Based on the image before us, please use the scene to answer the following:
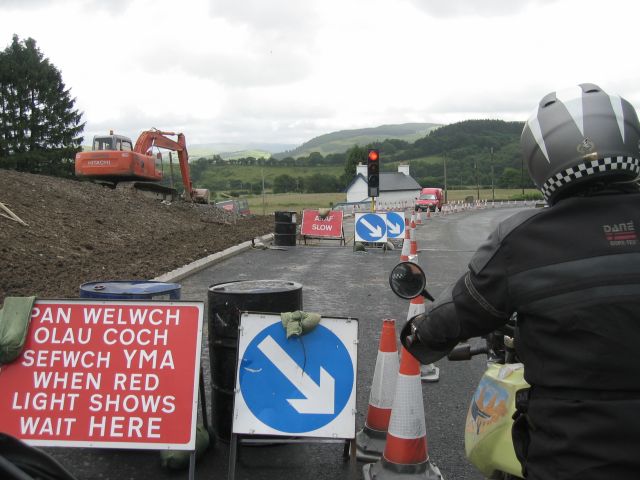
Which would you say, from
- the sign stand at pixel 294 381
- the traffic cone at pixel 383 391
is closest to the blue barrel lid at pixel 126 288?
the sign stand at pixel 294 381

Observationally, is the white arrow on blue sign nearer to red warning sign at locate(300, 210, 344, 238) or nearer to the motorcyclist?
the motorcyclist

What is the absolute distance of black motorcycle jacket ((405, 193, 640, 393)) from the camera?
5.48 ft

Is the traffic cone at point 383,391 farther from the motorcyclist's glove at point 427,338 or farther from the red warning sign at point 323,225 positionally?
the red warning sign at point 323,225

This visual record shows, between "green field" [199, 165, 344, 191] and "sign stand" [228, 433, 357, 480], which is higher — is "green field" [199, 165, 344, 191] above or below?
above

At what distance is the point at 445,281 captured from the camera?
39.7 feet

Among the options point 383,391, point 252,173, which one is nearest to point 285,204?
point 252,173

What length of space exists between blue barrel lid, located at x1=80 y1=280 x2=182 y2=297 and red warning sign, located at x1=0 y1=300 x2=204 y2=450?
683 millimetres

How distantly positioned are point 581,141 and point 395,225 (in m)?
16.5

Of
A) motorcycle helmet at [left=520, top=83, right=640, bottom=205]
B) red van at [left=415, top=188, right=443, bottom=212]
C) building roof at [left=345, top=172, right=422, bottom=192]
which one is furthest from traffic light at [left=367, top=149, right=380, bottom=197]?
building roof at [left=345, top=172, right=422, bottom=192]

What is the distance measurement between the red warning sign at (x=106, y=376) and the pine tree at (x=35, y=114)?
173 feet

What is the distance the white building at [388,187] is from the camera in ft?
272

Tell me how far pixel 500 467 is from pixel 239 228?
22.0 m

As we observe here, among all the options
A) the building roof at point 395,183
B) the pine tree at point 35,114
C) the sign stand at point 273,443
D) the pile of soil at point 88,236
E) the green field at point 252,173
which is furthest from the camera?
the green field at point 252,173

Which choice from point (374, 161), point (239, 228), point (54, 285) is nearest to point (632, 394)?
point (54, 285)
